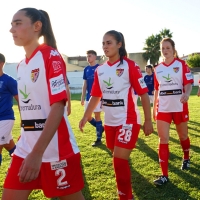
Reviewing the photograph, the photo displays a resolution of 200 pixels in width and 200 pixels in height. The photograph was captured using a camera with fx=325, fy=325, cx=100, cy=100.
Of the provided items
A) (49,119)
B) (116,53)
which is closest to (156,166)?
(116,53)

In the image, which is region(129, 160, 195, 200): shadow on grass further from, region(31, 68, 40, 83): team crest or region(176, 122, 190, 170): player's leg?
region(31, 68, 40, 83): team crest

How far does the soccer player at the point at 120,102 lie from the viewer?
13.1ft

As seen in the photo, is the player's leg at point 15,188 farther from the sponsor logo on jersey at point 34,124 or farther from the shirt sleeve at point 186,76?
the shirt sleeve at point 186,76

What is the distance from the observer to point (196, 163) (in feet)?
20.0

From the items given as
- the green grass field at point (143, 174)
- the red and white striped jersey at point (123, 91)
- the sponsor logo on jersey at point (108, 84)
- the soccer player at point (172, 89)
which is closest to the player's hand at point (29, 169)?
the red and white striped jersey at point (123, 91)

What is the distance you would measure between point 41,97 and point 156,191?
288cm

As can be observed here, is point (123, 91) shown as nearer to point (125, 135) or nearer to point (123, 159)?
point (125, 135)

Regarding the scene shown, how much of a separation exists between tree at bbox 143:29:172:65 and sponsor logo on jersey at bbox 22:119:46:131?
63762 millimetres

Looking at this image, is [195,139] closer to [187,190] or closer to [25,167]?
[187,190]

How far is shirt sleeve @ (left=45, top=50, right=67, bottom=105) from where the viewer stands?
2330mm

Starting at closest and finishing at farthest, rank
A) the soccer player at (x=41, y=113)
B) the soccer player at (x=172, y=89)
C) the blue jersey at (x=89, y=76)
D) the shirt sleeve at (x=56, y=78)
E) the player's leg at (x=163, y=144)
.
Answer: the shirt sleeve at (x=56, y=78), the soccer player at (x=41, y=113), the player's leg at (x=163, y=144), the soccer player at (x=172, y=89), the blue jersey at (x=89, y=76)

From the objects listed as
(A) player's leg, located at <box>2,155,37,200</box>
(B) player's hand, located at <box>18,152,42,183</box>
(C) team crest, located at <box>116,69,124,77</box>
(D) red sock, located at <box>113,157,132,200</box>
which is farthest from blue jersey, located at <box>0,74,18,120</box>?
(B) player's hand, located at <box>18,152,42,183</box>

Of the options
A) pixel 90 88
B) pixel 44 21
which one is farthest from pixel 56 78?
pixel 90 88

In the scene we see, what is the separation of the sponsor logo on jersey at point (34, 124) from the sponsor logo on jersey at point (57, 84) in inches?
12.3
